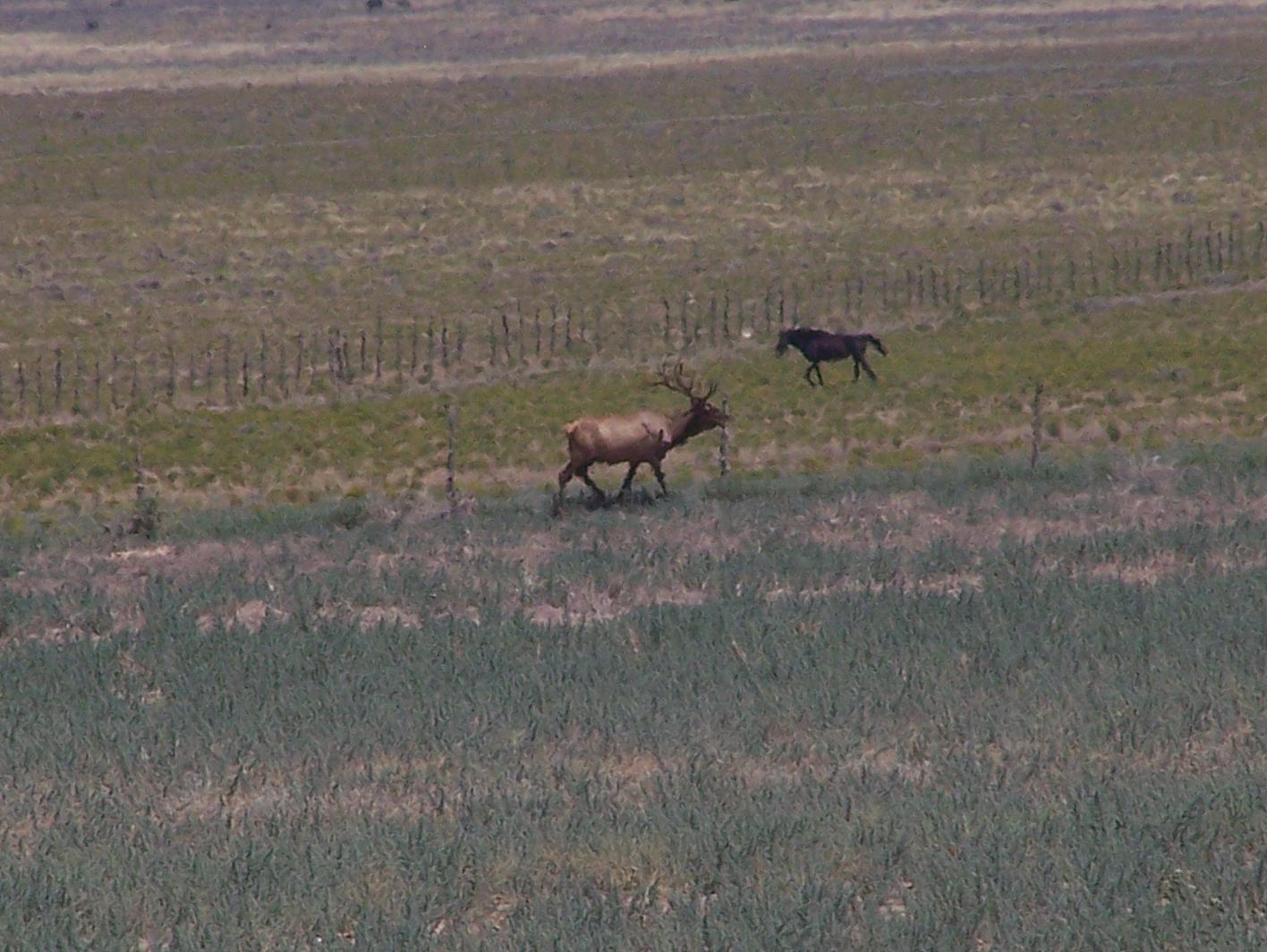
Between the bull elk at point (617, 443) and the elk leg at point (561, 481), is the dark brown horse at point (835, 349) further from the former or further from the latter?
the elk leg at point (561, 481)

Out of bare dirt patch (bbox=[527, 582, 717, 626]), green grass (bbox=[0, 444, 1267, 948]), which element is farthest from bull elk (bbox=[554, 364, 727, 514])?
bare dirt patch (bbox=[527, 582, 717, 626])

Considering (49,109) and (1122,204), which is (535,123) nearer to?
(49,109)

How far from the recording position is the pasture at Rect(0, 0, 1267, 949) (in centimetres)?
795

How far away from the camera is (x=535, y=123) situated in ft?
192

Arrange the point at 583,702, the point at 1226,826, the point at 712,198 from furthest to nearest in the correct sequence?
the point at 712,198
the point at 583,702
the point at 1226,826

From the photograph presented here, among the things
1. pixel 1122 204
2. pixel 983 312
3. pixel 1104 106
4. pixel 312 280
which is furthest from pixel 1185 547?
pixel 1104 106

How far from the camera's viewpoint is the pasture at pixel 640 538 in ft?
26.1

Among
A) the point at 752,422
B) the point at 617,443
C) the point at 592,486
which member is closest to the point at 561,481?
the point at 592,486

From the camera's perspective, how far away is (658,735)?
10.2 metres

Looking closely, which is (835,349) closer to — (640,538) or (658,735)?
(640,538)

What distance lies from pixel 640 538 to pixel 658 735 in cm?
Result: 691

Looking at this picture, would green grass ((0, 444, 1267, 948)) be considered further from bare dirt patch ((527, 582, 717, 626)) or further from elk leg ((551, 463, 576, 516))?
elk leg ((551, 463, 576, 516))

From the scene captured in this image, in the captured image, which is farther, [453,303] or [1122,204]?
[1122,204]

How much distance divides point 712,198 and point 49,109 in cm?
2744
